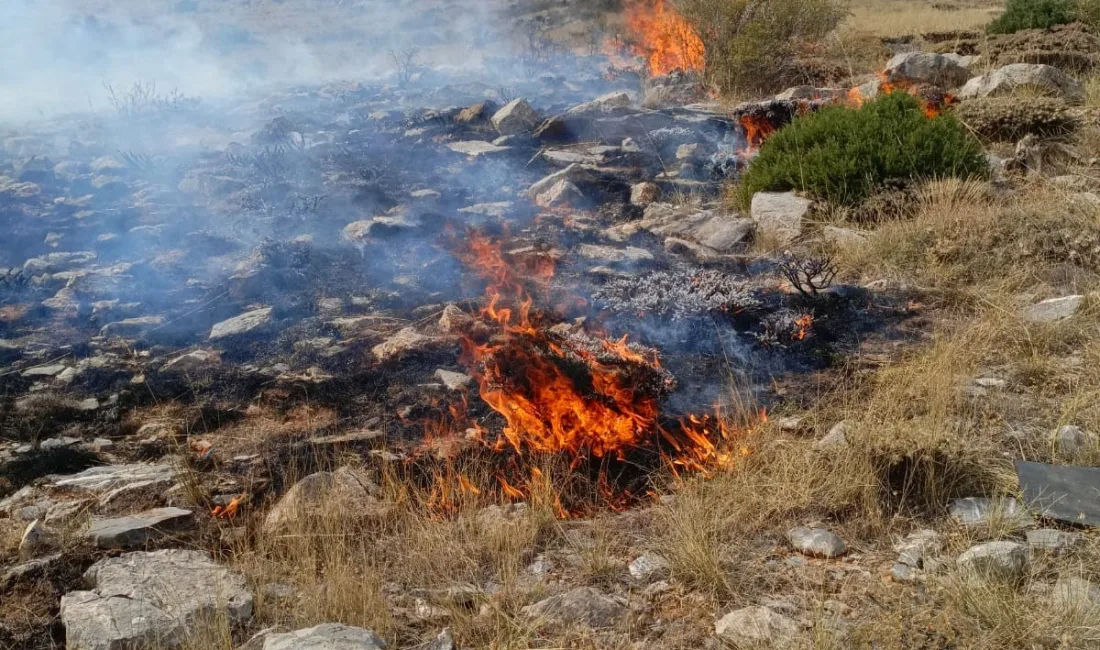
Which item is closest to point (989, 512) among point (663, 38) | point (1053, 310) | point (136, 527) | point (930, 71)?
point (1053, 310)

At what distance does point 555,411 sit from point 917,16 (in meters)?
20.0

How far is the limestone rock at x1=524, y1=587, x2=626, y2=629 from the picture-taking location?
259 cm

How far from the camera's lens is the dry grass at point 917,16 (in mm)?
16625

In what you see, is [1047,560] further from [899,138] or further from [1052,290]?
[899,138]

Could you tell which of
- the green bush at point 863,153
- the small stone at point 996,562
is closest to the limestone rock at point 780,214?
the green bush at point 863,153

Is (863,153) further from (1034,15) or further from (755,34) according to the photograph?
(1034,15)

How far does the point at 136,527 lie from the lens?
3.06m

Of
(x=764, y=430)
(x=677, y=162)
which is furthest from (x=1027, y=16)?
(x=764, y=430)

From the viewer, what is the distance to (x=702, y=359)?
4578 mm

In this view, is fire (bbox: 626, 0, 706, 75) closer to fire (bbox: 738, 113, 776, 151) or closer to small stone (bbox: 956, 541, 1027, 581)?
fire (bbox: 738, 113, 776, 151)

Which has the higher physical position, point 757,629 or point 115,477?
point 115,477

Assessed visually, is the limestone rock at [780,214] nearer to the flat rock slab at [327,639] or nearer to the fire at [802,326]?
the fire at [802,326]

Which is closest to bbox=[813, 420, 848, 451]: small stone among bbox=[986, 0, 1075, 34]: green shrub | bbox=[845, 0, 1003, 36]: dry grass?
bbox=[986, 0, 1075, 34]: green shrub

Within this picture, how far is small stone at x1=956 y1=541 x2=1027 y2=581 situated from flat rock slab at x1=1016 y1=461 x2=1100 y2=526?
1.18ft
